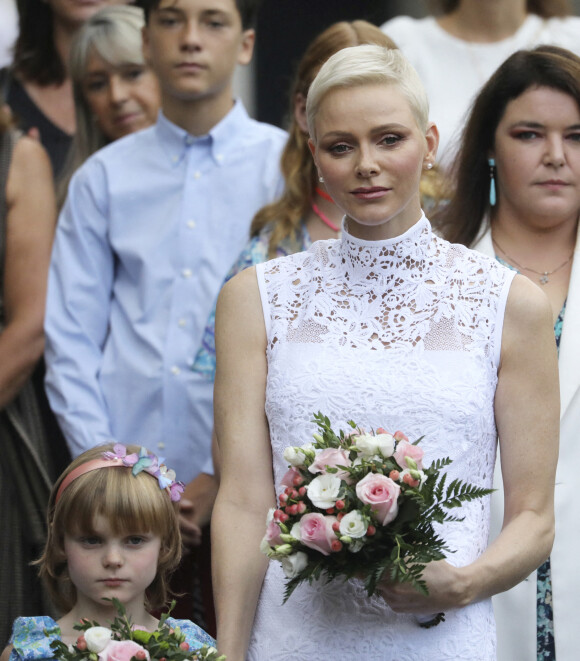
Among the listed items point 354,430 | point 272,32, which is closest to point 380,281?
point 354,430

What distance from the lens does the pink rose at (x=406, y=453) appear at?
8.41ft

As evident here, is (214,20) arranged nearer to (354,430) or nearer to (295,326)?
(295,326)

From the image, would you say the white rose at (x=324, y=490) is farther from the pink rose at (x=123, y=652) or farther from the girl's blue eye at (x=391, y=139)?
the girl's blue eye at (x=391, y=139)

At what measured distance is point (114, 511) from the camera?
122 inches

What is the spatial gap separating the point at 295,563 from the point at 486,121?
2017 millimetres

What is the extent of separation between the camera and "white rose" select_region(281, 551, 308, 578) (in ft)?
8.35

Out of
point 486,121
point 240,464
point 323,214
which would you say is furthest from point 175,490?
point 486,121

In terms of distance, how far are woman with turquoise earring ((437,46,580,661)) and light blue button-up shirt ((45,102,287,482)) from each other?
0.85m

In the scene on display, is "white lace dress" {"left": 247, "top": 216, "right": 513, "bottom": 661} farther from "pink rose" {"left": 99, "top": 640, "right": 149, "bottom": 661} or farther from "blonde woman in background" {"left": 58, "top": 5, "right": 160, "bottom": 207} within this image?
"blonde woman in background" {"left": 58, "top": 5, "right": 160, "bottom": 207}

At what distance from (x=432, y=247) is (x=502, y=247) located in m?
1.08

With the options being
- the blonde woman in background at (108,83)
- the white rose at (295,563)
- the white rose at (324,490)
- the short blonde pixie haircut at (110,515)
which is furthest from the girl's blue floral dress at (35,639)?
the blonde woman in background at (108,83)

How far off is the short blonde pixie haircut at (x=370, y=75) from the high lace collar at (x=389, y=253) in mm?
245

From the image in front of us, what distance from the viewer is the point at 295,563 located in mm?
2543

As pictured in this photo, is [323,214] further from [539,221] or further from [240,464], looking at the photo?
[240,464]
